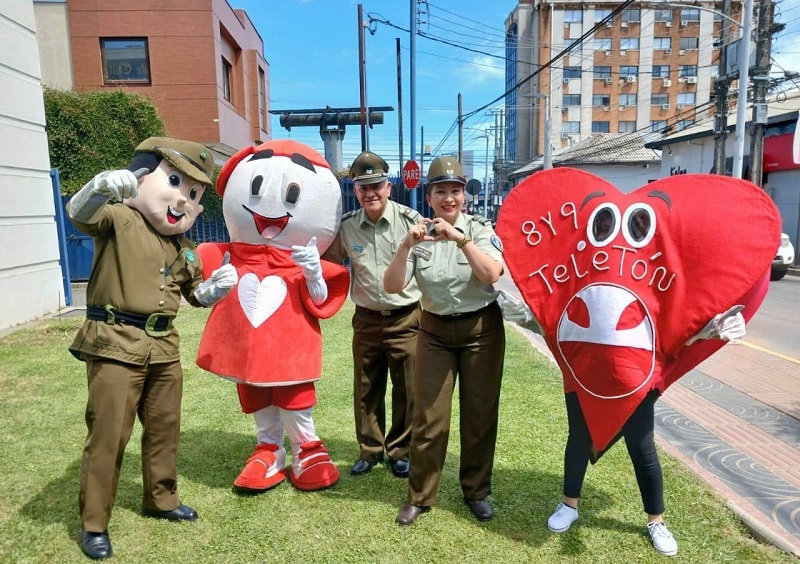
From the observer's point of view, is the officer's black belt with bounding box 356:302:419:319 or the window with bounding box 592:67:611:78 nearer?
the officer's black belt with bounding box 356:302:419:319

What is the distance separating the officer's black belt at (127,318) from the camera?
274 centimetres

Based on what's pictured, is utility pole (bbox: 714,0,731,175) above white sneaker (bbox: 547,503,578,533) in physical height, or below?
above

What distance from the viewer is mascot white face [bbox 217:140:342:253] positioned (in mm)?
3199

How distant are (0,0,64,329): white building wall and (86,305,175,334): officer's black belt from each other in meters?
6.38

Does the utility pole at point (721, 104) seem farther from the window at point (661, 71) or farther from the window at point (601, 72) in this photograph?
the window at point (661, 71)

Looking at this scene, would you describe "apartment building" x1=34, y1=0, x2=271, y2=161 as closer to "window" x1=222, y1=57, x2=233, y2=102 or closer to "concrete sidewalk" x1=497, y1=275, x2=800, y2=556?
"window" x1=222, y1=57, x2=233, y2=102

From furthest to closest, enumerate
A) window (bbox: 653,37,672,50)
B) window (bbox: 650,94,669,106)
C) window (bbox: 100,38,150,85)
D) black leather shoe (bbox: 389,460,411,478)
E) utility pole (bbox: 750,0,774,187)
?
Result: 1. window (bbox: 650,94,669,106)
2. window (bbox: 653,37,672,50)
3. window (bbox: 100,38,150,85)
4. utility pole (bbox: 750,0,774,187)
5. black leather shoe (bbox: 389,460,411,478)

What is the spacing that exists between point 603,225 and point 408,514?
1.84m

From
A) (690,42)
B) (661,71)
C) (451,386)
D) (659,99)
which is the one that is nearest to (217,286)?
(451,386)

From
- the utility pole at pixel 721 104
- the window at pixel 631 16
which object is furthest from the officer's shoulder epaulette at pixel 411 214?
the window at pixel 631 16

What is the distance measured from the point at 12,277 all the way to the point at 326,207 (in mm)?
6898

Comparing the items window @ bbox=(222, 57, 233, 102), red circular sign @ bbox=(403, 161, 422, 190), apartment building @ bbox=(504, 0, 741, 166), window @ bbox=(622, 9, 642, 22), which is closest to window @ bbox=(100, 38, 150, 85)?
window @ bbox=(222, 57, 233, 102)

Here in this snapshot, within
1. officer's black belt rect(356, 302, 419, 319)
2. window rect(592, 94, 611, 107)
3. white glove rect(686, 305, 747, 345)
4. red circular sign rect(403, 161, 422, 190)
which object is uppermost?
window rect(592, 94, 611, 107)

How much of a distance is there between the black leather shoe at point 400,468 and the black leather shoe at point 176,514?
1247mm
